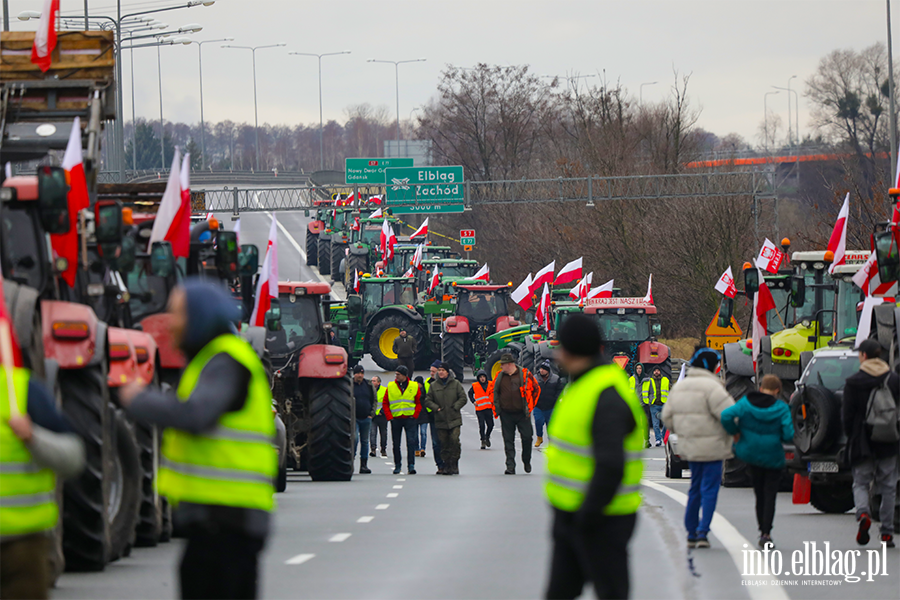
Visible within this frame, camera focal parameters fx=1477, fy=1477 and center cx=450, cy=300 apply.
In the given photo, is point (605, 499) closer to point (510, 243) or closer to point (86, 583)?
point (86, 583)

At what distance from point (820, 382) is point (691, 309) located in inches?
1245

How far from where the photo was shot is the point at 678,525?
13.6m

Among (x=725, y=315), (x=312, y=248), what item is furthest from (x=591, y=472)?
(x=312, y=248)

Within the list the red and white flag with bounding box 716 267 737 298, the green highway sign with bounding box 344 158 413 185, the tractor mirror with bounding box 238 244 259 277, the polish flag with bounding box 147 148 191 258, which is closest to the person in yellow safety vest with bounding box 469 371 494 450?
the red and white flag with bounding box 716 267 737 298

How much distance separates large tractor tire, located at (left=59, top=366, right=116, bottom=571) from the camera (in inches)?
371

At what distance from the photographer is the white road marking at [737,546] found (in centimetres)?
930

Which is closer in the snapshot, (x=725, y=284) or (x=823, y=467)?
(x=823, y=467)

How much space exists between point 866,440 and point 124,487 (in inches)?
226

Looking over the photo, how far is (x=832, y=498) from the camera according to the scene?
48.7 feet

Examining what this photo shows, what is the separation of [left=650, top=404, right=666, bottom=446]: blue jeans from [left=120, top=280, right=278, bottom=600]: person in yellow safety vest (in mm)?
22882

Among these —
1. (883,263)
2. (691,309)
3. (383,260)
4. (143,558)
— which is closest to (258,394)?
(143,558)

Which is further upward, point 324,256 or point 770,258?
point 770,258

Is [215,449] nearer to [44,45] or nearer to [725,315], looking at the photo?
[44,45]

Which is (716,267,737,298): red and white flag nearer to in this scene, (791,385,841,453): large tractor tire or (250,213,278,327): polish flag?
(250,213,278,327): polish flag
